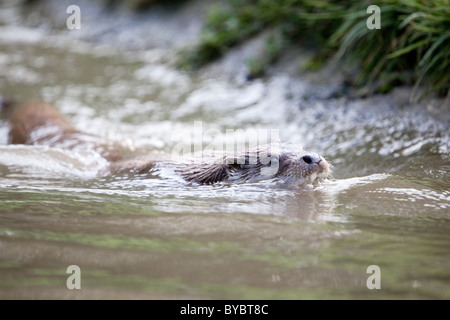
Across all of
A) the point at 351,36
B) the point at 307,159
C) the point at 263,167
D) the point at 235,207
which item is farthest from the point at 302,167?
the point at 351,36

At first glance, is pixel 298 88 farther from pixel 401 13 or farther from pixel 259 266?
pixel 259 266

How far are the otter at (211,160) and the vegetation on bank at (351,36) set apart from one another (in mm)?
1693

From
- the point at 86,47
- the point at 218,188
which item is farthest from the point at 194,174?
the point at 86,47

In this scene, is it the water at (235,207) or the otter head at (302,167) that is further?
the otter head at (302,167)

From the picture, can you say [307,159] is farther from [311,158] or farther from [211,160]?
[211,160]

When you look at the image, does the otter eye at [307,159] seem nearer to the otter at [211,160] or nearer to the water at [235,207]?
the otter at [211,160]

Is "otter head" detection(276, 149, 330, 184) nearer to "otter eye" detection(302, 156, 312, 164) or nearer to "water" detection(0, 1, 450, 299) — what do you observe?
"otter eye" detection(302, 156, 312, 164)

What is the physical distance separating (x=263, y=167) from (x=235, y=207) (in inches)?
27.1

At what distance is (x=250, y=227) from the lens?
2469 millimetres

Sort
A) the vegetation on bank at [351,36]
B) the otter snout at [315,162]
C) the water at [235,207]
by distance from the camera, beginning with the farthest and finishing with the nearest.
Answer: the vegetation on bank at [351,36], the otter snout at [315,162], the water at [235,207]

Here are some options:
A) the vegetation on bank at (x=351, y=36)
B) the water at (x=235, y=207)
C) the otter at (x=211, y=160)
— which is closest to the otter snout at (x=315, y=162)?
the otter at (x=211, y=160)

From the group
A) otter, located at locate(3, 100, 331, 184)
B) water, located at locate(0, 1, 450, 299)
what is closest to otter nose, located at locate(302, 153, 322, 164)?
otter, located at locate(3, 100, 331, 184)

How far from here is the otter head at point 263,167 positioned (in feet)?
10.9

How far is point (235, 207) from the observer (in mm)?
2842
